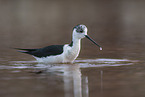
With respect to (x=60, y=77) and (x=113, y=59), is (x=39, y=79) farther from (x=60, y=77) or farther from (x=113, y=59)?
(x=113, y=59)

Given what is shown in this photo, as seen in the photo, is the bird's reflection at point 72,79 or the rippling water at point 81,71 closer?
the bird's reflection at point 72,79

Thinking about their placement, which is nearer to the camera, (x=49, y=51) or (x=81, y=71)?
(x=81, y=71)

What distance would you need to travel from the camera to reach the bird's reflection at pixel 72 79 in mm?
7762

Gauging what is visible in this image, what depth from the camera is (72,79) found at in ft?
29.8

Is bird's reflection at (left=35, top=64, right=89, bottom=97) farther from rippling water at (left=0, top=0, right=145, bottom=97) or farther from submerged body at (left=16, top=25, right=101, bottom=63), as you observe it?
Result: submerged body at (left=16, top=25, right=101, bottom=63)

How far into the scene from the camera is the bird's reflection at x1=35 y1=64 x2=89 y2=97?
7.76 meters

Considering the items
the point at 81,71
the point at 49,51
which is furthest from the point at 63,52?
the point at 81,71

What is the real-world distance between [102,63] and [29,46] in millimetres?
4570

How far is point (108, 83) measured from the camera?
28.3 feet

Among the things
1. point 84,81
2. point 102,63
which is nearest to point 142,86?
point 84,81

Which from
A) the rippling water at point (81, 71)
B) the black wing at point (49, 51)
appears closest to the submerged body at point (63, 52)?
the black wing at point (49, 51)

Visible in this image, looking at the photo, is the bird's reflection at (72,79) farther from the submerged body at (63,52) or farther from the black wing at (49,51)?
the black wing at (49,51)

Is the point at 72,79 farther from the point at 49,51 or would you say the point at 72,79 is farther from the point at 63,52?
the point at 49,51

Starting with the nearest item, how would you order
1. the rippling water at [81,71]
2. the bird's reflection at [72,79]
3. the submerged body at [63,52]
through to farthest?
the bird's reflection at [72,79] < the rippling water at [81,71] < the submerged body at [63,52]
